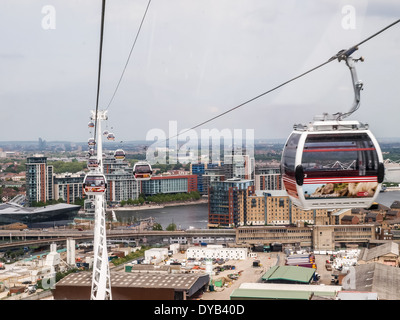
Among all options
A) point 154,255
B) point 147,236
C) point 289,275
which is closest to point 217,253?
point 154,255

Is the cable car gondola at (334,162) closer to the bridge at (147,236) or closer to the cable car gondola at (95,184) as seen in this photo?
the cable car gondola at (95,184)

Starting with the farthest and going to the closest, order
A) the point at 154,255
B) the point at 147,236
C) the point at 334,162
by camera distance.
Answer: the point at 147,236, the point at 154,255, the point at 334,162

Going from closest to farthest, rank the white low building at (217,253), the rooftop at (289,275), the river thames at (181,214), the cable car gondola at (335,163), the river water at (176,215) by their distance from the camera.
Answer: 1. the cable car gondola at (335,163)
2. the rooftop at (289,275)
3. the white low building at (217,253)
4. the river water at (176,215)
5. the river thames at (181,214)

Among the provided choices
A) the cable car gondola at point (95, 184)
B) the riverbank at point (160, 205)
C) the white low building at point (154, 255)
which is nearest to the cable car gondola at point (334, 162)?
the cable car gondola at point (95, 184)

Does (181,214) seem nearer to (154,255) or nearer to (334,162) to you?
(154,255)

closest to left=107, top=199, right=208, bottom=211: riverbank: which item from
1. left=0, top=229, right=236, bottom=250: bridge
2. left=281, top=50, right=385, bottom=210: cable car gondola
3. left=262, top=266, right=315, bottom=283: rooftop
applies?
left=0, top=229, right=236, bottom=250: bridge

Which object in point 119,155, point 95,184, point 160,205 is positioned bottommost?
point 160,205
